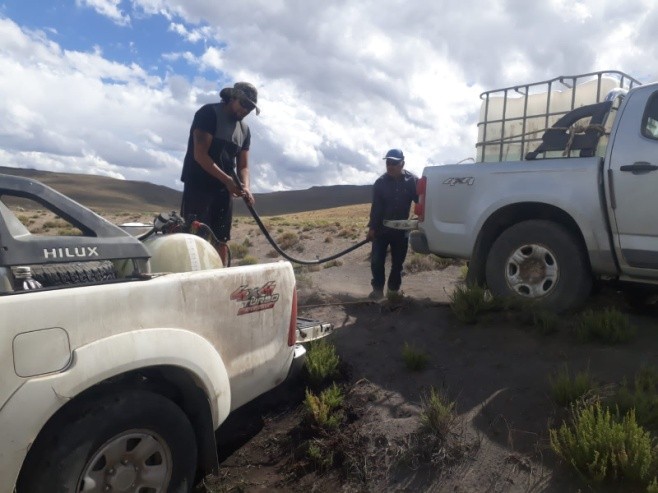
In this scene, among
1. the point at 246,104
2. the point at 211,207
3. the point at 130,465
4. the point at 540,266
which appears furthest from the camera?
the point at 211,207

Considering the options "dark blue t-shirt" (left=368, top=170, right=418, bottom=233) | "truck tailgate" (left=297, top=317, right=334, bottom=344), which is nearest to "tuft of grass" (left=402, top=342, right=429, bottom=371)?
"truck tailgate" (left=297, top=317, right=334, bottom=344)

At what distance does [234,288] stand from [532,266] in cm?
312

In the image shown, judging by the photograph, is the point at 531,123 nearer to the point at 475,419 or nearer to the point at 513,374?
the point at 513,374

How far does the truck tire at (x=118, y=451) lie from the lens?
7.36 ft

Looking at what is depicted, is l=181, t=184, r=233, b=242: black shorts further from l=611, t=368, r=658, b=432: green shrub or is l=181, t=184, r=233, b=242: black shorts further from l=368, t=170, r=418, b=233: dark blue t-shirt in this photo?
l=611, t=368, r=658, b=432: green shrub

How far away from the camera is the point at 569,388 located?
3533 mm

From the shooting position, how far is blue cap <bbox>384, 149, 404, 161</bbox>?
695cm

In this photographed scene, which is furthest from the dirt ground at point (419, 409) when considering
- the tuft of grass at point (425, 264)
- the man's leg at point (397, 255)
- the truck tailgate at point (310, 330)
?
the tuft of grass at point (425, 264)

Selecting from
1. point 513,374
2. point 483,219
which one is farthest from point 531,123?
point 513,374

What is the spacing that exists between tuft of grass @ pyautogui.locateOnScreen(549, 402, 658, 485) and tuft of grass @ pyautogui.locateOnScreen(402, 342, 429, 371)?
1504 millimetres

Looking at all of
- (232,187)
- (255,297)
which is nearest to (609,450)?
(255,297)

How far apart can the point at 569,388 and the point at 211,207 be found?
3662 mm

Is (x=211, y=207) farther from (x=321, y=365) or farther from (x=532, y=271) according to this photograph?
(x=532, y=271)

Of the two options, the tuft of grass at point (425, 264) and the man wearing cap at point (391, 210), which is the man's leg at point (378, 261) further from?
the tuft of grass at point (425, 264)
